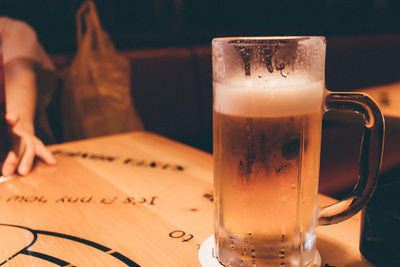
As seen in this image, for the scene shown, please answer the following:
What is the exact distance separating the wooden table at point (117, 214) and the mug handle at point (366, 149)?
0.32 ft

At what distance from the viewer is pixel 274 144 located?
490 mm

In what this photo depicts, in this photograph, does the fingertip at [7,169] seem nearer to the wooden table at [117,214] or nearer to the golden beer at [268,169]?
the wooden table at [117,214]

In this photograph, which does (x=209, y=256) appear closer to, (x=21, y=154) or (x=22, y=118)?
(x=21, y=154)

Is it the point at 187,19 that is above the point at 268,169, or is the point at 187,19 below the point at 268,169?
above

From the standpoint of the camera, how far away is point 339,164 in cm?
200

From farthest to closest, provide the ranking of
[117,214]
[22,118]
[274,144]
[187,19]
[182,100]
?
1. [187,19]
2. [182,100]
3. [22,118]
4. [117,214]
5. [274,144]

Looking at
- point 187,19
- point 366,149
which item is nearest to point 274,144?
point 366,149

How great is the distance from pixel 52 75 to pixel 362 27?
3.87 metres

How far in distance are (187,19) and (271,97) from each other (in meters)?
3.15

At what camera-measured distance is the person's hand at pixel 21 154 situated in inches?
37.1

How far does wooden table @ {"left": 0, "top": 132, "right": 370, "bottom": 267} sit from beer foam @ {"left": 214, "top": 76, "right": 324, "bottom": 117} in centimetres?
24

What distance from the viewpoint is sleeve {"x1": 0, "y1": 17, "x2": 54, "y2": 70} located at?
1.65 meters

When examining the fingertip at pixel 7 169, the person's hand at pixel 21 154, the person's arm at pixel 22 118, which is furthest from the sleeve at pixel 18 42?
the fingertip at pixel 7 169

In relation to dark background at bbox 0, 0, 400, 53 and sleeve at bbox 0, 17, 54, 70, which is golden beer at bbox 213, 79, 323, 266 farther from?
dark background at bbox 0, 0, 400, 53
